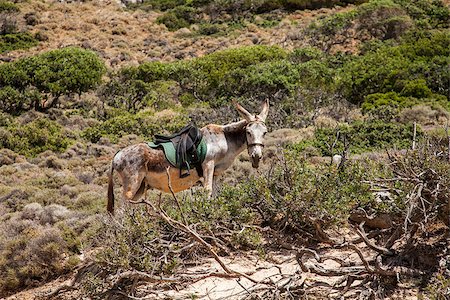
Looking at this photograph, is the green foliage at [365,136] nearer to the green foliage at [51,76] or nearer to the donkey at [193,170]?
the donkey at [193,170]

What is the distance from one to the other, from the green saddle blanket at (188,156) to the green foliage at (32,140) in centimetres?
1422

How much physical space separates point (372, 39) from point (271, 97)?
63.4 ft

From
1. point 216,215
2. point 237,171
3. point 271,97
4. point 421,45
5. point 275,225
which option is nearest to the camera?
point 216,215

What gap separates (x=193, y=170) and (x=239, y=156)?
28.1 ft

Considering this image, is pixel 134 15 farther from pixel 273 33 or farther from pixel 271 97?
pixel 271 97

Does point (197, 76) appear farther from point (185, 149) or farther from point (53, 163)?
point (185, 149)

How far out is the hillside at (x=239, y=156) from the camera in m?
4.90

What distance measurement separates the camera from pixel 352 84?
88.2 feet

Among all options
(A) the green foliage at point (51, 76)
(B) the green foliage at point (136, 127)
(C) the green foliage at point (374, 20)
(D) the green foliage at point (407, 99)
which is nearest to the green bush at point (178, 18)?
A: (C) the green foliage at point (374, 20)

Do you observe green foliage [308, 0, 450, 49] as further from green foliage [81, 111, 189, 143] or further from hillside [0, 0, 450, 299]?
green foliage [81, 111, 189, 143]

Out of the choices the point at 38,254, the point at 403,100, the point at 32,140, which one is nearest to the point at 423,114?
the point at 403,100

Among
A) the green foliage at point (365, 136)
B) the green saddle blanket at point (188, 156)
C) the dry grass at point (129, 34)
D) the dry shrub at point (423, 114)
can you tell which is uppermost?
the green saddle blanket at point (188, 156)

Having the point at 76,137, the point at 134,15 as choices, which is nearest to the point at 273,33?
the point at 134,15

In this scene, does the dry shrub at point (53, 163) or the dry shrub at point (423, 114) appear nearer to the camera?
the dry shrub at point (53, 163)
